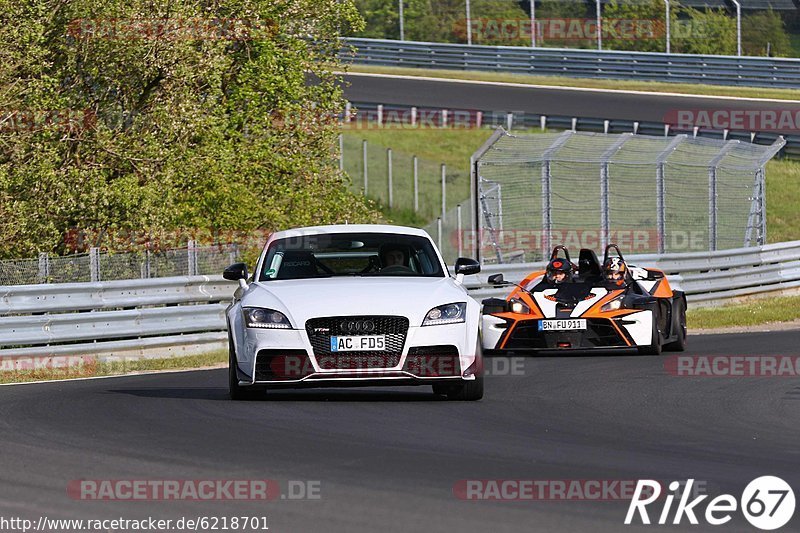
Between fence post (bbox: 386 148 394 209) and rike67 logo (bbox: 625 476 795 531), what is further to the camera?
fence post (bbox: 386 148 394 209)

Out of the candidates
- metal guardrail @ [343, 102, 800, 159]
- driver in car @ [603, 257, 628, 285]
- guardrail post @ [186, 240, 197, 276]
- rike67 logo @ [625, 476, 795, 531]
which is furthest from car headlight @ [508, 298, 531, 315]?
metal guardrail @ [343, 102, 800, 159]

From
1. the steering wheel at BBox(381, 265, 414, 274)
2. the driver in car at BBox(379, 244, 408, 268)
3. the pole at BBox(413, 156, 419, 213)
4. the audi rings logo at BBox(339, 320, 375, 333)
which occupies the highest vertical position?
the driver in car at BBox(379, 244, 408, 268)

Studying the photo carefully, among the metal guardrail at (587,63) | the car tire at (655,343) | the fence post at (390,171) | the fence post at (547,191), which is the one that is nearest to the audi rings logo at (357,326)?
the car tire at (655,343)

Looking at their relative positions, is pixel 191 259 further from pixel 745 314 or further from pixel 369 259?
pixel 745 314

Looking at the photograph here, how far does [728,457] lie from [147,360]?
34.9ft

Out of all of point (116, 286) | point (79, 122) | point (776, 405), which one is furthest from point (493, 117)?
point (776, 405)

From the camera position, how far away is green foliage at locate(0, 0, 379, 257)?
68.0ft

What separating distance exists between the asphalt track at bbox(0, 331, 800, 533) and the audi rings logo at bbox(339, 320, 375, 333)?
1.86 feet

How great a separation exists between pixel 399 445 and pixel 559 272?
28.7ft

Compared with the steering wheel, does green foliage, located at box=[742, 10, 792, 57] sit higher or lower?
higher

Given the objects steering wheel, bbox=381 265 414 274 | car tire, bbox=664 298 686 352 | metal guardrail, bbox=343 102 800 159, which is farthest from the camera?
metal guardrail, bbox=343 102 800 159

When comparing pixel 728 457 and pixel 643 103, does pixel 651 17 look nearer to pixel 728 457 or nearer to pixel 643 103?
pixel 643 103

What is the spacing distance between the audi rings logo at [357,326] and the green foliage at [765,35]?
42.1 metres

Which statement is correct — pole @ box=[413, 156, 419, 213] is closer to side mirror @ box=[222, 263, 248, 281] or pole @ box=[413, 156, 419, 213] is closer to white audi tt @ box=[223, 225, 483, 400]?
side mirror @ box=[222, 263, 248, 281]
